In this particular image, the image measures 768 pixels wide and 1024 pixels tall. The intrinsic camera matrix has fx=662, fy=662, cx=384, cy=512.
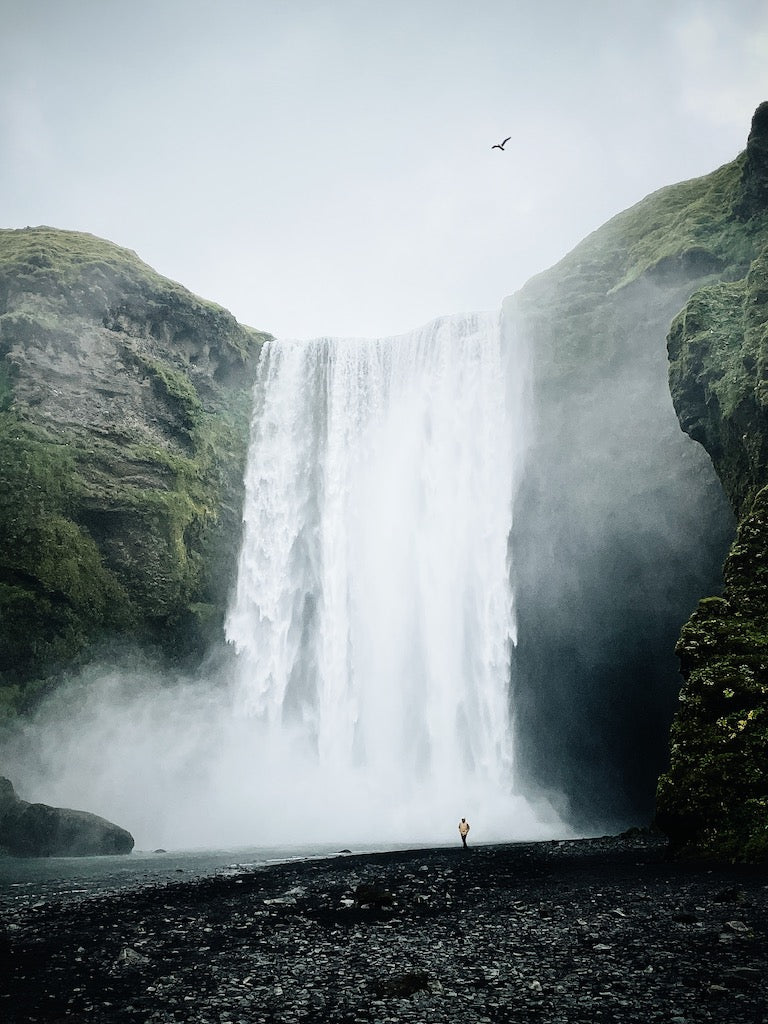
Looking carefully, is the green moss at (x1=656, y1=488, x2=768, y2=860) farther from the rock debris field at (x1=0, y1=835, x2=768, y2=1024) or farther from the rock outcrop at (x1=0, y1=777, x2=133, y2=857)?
the rock outcrop at (x1=0, y1=777, x2=133, y2=857)

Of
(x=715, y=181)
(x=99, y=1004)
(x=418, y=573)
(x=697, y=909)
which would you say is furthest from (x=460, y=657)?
(x=715, y=181)

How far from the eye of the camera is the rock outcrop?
25.3m

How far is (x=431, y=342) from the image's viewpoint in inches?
1831

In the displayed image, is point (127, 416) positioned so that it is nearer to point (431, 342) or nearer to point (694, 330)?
point (431, 342)

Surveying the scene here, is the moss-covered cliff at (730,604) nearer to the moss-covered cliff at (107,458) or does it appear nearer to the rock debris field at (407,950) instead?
the rock debris field at (407,950)

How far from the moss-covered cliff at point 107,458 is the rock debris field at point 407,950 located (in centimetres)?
2296

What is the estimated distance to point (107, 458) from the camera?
38406 millimetres

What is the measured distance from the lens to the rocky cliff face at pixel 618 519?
35500mm

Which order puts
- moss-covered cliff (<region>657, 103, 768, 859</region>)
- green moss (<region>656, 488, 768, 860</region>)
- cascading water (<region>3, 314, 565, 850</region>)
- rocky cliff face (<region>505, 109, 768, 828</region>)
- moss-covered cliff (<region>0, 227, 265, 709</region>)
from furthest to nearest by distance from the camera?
rocky cliff face (<region>505, 109, 768, 828</region>), moss-covered cliff (<region>0, 227, 265, 709</region>), cascading water (<region>3, 314, 565, 850</region>), moss-covered cliff (<region>657, 103, 768, 859</region>), green moss (<region>656, 488, 768, 860</region>)

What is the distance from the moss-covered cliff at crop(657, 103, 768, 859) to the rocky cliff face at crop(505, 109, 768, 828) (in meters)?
1.24

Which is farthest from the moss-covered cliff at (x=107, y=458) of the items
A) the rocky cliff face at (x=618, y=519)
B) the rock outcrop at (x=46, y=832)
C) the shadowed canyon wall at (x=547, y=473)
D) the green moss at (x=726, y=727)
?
the green moss at (x=726, y=727)

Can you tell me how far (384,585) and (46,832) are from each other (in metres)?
22.3

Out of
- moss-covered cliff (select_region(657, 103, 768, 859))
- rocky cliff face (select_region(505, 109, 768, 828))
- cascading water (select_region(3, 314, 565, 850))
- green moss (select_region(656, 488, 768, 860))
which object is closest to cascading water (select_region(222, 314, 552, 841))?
cascading water (select_region(3, 314, 565, 850))

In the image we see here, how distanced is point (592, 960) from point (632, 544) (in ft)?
103
